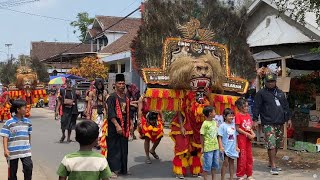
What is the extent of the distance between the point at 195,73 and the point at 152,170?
2196 millimetres

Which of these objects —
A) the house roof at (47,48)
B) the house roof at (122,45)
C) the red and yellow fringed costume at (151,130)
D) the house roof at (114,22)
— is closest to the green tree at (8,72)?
the house roof at (47,48)

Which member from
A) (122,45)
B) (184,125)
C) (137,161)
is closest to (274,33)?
(137,161)

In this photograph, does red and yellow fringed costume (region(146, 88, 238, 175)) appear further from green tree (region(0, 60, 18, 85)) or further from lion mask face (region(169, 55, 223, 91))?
green tree (region(0, 60, 18, 85))

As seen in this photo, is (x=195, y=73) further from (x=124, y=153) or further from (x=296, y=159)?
(x=296, y=159)

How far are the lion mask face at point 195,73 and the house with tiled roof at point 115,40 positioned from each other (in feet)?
48.4

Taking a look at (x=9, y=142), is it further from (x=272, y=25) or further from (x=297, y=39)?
(x=272, y=25)

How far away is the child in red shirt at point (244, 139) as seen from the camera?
25.4ft

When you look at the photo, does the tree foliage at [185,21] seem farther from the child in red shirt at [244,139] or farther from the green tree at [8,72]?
the green tree at [8,72]

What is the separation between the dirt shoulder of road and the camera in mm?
9250

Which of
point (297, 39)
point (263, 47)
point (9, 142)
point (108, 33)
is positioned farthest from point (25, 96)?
point (108, 33)

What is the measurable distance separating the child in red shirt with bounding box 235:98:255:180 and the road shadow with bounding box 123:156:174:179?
51.3 inches

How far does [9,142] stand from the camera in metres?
6.30

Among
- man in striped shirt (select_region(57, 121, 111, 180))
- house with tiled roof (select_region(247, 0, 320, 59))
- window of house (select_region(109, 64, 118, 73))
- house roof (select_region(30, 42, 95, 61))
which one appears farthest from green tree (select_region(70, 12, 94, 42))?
man in striped shirt (select_region(57, 121, 111, 180))

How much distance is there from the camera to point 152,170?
882cm
